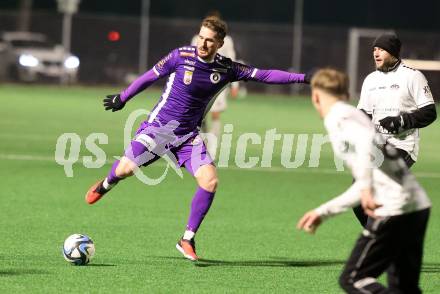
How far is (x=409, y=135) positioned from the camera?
9156 millimetres

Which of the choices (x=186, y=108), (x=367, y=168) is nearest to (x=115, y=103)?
(x=186, y=108)

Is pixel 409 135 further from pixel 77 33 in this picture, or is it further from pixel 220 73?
pixel 77 33

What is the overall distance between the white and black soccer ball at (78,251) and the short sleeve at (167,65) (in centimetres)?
170

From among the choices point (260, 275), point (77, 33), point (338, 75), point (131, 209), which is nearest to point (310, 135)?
point (131, 209)

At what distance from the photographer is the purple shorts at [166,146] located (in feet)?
31.4

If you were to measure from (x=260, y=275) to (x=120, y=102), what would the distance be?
2.10 m

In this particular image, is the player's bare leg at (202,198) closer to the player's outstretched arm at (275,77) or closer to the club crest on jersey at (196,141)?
the club crest on jersey at (196,141)

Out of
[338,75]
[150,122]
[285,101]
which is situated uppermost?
[338,75]

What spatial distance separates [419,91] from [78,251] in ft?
10.2

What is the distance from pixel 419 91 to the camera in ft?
29.8

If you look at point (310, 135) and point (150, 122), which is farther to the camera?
point (310, 135)

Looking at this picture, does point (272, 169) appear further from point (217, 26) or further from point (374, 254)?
point (374, 254)

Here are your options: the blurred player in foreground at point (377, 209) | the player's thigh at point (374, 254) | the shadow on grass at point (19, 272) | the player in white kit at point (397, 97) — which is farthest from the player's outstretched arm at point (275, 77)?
the player's thigh at point (374, 254)

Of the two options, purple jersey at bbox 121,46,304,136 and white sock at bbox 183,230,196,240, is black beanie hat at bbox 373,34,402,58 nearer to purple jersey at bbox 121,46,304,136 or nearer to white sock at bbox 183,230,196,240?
purple jersey at bbox 121,46,304,136
